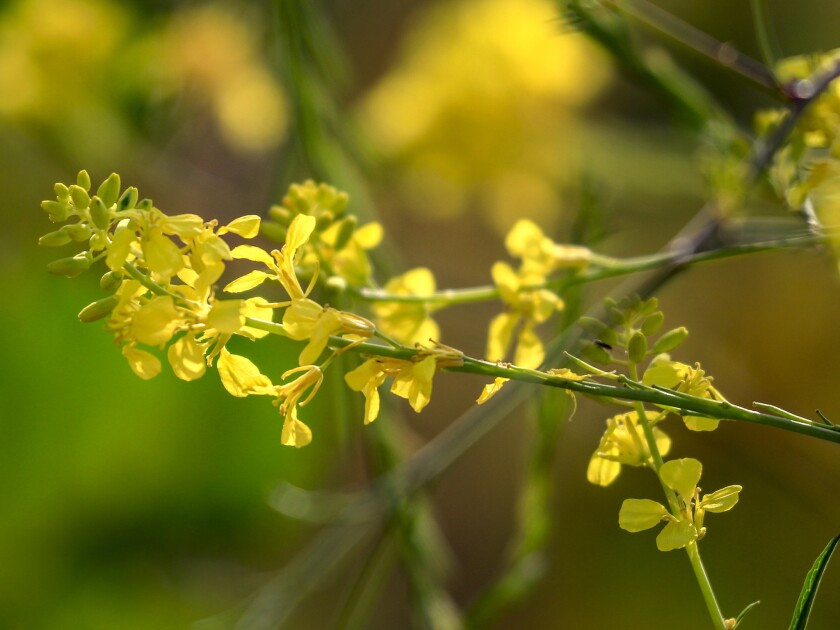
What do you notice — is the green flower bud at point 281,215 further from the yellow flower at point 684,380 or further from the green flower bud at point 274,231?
the yellow flower at point 684,380

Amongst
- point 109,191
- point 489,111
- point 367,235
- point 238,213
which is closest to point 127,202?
point 109,191

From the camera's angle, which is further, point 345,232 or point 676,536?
point 345,232

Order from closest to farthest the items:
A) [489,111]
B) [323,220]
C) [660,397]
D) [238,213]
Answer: [660,397] < [323,220] < [489,111] < [238,213]

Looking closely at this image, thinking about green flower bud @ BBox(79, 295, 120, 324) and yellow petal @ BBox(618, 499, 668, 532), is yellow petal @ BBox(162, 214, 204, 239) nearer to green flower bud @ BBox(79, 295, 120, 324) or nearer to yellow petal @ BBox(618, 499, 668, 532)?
green flower bud @ BBox(79, 295, 120, 324)

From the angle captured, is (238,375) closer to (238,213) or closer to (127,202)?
(127,202)

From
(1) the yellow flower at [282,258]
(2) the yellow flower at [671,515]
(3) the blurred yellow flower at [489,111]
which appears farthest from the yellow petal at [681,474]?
(3) the blurred yellow flower at [489,111]

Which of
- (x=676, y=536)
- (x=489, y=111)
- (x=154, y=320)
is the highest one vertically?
(x=489, y=111)
